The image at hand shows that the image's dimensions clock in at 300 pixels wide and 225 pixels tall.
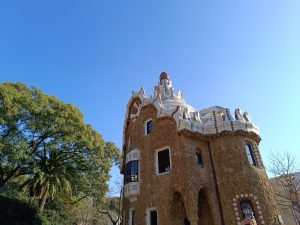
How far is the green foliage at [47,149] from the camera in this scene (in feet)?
56.6

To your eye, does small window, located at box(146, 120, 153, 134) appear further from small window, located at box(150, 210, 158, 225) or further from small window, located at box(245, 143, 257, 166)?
small window, located at box(245, 143, 257, 166)

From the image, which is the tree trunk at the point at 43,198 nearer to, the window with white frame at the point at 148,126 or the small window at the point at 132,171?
the small window at the point at 132,171

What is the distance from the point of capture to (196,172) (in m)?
15.1

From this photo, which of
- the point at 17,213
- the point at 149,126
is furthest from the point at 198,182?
the point at 17,213

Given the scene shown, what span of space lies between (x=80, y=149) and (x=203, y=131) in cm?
1122

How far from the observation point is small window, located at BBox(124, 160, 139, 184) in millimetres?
17780

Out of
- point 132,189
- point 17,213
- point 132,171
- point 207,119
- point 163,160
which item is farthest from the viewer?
point 207,119

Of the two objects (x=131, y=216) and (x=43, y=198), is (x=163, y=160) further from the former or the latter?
(x=43, y=198)

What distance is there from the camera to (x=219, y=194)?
1511 centimetres

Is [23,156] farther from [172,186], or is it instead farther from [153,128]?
[172,186]

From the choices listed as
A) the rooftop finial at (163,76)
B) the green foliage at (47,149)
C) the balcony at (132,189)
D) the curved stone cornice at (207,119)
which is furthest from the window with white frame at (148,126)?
the rooftop finial at (163,76)

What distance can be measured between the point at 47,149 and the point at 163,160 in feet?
32.9

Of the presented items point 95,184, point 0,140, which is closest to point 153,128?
point 95,184

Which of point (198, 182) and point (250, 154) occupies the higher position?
point (250, 154)
